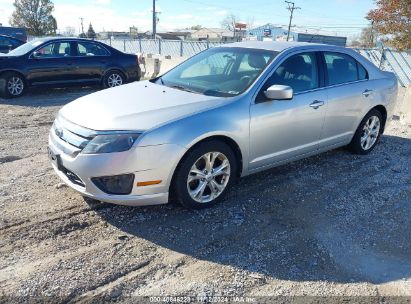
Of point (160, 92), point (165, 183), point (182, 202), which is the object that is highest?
point (160, 92)

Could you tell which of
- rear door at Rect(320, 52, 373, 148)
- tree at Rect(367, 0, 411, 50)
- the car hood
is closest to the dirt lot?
rear door at Rect(320, 52, 373, 148)

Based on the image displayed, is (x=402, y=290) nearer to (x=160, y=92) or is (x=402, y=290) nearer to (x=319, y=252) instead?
(x=319, y=252)

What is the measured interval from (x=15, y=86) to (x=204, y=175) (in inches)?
307

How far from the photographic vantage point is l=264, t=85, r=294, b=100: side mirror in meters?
3.99

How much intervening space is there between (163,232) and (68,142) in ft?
3.94

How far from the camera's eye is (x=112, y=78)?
36.6ft

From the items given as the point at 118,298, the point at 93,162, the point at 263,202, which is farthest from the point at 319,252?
the point at 93,162

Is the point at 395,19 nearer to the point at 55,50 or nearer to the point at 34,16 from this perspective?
the point at 55,50

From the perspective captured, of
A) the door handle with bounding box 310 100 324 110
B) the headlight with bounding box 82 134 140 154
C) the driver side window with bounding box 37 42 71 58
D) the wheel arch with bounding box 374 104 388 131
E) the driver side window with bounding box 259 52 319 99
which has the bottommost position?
the wheel arch with bounding box 374 104 388 131

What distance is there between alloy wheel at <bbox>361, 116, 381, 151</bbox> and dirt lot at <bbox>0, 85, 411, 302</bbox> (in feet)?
3.07

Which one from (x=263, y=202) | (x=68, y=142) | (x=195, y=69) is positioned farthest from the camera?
(x=195, y=69)

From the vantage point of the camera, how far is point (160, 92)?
4297 millimetres

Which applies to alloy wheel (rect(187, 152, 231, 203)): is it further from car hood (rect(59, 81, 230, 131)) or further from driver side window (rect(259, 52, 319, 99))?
driver side window (rect(259, 52, 319, 99))

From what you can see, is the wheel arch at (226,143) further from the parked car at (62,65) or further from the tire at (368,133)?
the parked car at (62,65)
